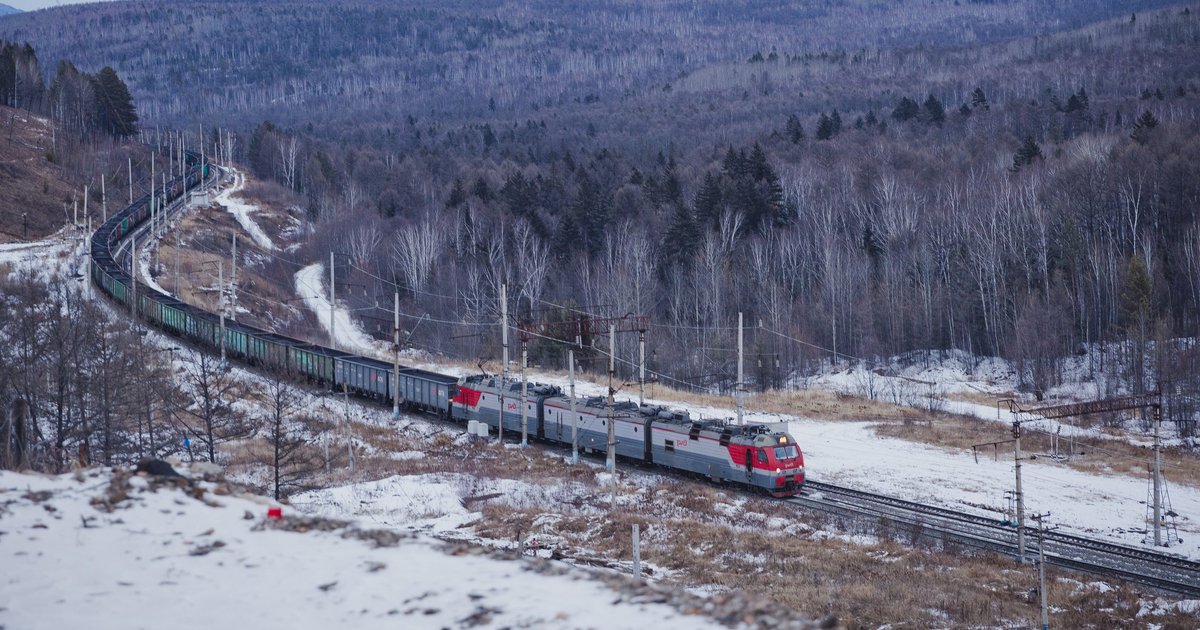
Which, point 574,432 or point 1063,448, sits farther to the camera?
point 1063,448

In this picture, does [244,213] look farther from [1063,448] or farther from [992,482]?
[992,482]

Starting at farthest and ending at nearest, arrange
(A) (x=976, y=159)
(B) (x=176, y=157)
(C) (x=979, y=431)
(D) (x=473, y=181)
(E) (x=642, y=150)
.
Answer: (E) (x=642, y=150)
(B) (x=176, y=157)
(D) (x=473, y=181)
(A) (x=976, y=159)
(C) (x=979, y=431)

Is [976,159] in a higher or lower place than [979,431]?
higher

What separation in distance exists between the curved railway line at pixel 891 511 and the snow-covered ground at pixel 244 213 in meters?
38.8

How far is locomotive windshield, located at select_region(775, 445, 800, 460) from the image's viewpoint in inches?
1252

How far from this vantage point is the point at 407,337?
7369 centimetres

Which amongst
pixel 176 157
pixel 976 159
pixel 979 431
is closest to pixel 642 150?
pixel 976 159

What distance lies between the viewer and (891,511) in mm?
30906

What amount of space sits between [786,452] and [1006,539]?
730 cm

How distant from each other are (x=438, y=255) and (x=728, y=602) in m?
83.2

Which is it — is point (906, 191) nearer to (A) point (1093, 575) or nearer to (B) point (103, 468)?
(A) point (1093, 575)

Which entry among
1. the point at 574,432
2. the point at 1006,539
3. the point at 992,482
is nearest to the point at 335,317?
the point at 574,432

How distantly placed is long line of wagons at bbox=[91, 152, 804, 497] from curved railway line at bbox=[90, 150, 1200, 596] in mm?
103

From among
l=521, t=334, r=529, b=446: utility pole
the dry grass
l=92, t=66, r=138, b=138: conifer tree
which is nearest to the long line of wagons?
l=521, t=334, r=529, b=446: utility pole
